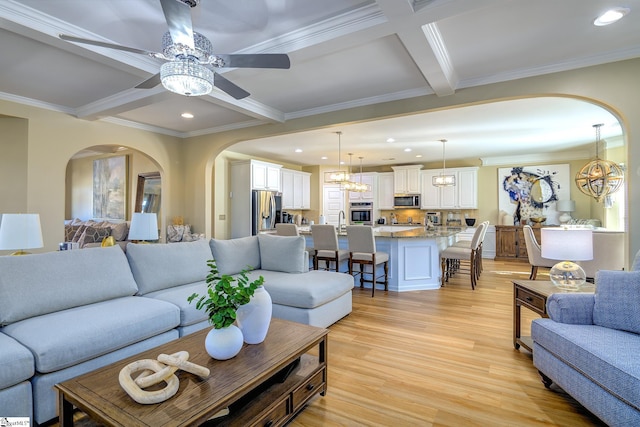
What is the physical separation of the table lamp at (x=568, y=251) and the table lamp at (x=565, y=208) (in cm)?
584

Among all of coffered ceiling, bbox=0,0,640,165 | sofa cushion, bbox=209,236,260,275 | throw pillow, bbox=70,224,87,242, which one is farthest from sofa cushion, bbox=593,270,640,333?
throw pillow, bbox=70,224,87,242

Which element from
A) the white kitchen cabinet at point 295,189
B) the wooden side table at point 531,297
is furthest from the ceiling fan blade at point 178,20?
the white kitchen cabinet at point 295,189

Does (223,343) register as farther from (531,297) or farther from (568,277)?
(568,277)

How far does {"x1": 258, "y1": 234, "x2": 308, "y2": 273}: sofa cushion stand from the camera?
3666mm

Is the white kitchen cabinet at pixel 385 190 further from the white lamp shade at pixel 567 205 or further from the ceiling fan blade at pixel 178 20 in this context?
the ceiling fan blade at pixel 178 20

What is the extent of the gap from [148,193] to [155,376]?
6.66 meters

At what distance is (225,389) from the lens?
1.40 m

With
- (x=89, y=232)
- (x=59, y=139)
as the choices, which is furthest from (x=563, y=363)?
(x=89, y=232)

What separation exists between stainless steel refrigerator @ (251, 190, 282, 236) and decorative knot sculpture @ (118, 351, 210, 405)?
536cm

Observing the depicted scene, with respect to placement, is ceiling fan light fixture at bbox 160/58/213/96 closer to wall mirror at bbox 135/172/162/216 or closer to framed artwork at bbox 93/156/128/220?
wall mirror at bbox 135/172/162/216

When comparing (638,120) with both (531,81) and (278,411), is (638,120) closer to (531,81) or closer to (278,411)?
(531,81)

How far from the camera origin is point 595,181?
570cm

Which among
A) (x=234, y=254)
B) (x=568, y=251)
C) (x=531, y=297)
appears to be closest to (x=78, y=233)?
(x=234, y=254)

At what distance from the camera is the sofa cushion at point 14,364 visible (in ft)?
5.31
